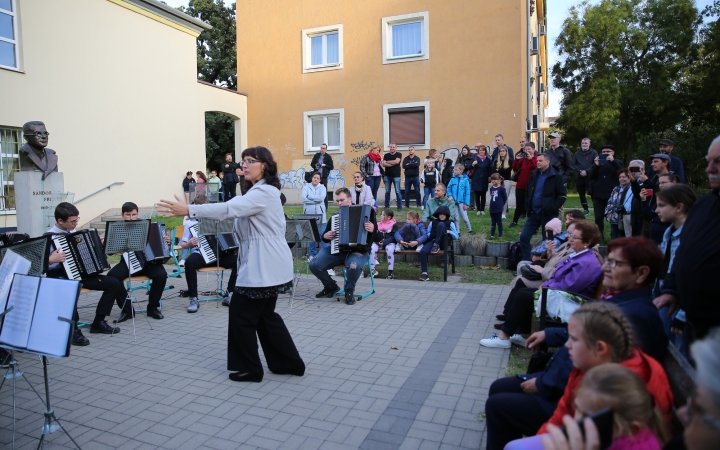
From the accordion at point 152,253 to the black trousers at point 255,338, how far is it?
2.97 metres

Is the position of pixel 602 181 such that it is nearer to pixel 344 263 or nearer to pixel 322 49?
pixel 344 263

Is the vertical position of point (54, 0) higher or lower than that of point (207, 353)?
higher

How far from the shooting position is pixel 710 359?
143 cm

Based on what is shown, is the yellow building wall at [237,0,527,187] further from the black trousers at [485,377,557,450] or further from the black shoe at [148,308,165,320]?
the black trousers at [485,377,557,450]

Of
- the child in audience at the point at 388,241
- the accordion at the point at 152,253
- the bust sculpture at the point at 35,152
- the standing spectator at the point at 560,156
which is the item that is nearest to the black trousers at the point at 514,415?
the accordion at the point at 152,253

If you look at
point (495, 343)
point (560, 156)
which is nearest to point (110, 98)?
point (560, 156)

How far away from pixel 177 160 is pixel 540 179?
1565cm

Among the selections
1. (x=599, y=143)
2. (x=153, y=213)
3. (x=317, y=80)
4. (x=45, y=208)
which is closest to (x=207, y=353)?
(x=45, y=208)

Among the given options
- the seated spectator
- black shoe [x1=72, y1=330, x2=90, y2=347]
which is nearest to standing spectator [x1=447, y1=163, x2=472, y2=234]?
the seated spectator

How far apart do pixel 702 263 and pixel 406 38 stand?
17.6 meters

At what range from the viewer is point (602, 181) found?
10.9 meters

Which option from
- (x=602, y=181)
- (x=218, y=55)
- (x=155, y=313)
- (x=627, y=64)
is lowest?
(x=155, y=313)

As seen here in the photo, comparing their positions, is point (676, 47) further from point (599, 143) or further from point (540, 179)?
point (540, 179)

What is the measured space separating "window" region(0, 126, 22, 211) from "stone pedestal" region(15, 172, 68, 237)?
8266 millimetres
